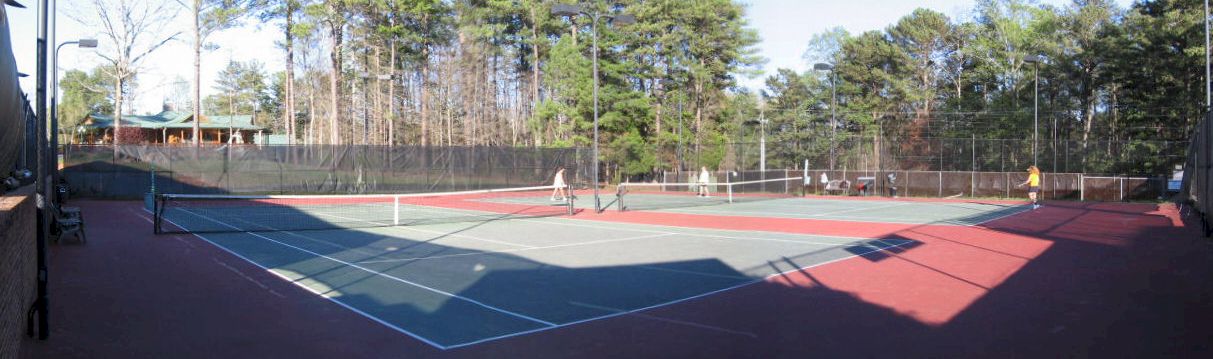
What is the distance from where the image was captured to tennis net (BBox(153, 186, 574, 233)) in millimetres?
18047

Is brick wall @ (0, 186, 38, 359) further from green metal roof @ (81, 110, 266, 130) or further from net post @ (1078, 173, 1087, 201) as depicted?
green metal roof @ (81, 110, 266, 130)

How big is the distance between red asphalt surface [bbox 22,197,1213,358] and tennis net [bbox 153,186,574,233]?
4950 millimetres

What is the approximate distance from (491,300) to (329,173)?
27.4 m

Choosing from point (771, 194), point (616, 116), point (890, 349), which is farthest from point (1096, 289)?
point (616, 116)

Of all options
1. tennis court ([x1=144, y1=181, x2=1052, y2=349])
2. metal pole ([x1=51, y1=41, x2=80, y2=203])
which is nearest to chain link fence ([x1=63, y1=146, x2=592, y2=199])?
tennis court ([x1=144, y1=181, x2=1052, y2=349])

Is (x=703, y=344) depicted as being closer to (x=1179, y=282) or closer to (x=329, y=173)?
(x=1179, y=282)

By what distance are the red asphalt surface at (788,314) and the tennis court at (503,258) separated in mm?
406

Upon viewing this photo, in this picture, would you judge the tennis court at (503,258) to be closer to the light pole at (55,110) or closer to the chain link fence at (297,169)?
Answer: the light pole at (55,110)

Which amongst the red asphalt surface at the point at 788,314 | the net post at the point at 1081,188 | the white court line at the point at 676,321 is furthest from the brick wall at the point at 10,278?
the net post at the point at 1081,188

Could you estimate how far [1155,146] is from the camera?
35344mm

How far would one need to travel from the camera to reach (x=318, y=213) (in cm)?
2186

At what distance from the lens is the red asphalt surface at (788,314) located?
6496mm

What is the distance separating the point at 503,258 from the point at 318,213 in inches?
459

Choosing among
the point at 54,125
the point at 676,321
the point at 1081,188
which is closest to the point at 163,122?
the point at 54,125
